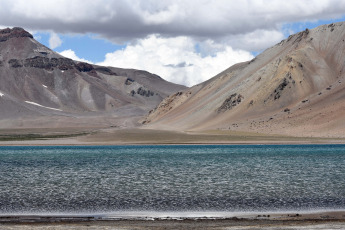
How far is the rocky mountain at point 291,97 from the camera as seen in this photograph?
149 m


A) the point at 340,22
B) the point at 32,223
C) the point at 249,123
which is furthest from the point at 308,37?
the point at 32,223

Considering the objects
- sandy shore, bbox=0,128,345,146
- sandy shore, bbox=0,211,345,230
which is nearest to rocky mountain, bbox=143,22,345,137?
sandy shore, bbox=0,128,345,146

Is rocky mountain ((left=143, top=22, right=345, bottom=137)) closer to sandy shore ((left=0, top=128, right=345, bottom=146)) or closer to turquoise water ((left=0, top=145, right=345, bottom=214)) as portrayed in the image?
sandy shore ((left=0, top=128, right=345, bottom=146))

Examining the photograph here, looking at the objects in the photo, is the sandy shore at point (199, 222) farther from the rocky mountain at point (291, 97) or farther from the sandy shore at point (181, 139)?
the rocky mountain at point (291, 97)

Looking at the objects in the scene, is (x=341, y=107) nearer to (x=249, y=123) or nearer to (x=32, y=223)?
(x=249, y=123)

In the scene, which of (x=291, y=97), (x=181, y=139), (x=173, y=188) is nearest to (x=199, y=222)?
(x=173, y=188)

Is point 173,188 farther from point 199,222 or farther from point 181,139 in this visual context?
point 181,139

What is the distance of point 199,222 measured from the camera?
90.2 ft

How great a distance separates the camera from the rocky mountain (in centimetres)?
14912

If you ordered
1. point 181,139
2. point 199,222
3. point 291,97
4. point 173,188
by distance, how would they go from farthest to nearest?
point 291,97, point 181,139, point 173,188, point 199,222

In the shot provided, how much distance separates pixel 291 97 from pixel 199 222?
494 feet

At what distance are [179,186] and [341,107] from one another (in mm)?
115357

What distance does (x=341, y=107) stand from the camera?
148 m

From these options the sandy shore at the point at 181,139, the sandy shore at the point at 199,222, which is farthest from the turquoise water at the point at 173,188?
the sandy shore at the point at 181,139
